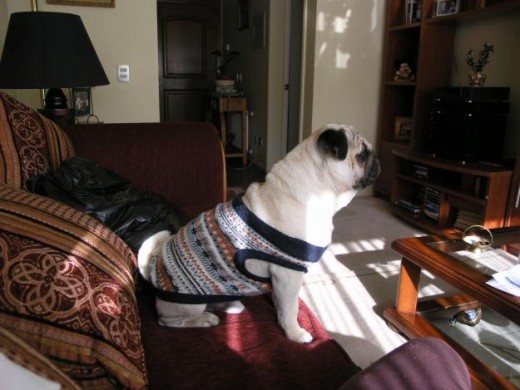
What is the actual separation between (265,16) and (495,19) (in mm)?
2532

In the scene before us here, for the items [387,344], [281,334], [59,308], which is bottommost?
[387,344]

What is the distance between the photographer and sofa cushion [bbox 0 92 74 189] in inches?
52.6

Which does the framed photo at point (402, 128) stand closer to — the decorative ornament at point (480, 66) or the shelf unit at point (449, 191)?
the shelf unit at point (449, 191)

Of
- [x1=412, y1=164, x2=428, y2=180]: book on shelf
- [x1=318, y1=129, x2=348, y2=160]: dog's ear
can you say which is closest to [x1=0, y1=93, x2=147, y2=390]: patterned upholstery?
[x1=318, y1=129, x2=348, y2=160]: dog's ear

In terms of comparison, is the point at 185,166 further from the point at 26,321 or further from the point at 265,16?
the point at 265,16

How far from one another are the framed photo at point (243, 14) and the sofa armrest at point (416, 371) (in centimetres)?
541

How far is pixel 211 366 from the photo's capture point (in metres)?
1.02

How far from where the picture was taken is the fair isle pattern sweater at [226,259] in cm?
123

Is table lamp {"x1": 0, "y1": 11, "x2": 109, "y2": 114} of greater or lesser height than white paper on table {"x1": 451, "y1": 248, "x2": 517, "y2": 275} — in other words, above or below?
above

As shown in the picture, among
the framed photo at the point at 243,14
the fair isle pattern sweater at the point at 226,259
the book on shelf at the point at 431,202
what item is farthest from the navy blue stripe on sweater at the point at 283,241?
the framed photo at the point at 243,14

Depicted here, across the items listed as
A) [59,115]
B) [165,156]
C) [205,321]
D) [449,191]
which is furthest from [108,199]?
[449,191]

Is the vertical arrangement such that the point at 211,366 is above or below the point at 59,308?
below

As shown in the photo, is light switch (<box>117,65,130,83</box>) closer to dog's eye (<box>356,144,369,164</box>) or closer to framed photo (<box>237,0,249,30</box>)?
dog's eye (<box>356,144,369,164</box>)

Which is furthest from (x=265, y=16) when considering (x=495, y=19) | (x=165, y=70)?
(x=495, y=19)
